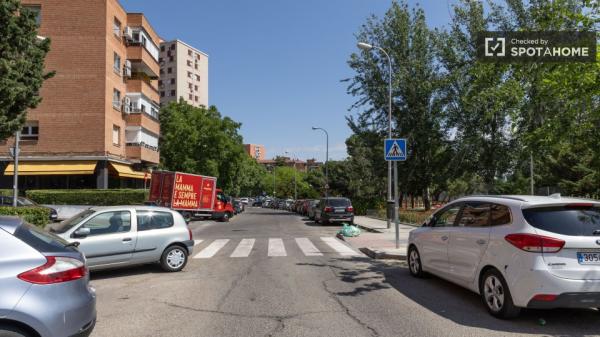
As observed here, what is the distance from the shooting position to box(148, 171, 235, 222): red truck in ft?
86.8

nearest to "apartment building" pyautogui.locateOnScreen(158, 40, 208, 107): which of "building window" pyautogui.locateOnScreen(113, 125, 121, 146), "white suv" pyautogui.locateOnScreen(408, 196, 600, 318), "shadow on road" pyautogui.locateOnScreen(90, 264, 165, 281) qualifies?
"building window" pyautogui.locateOnScreen(113, 125, 121, 146)

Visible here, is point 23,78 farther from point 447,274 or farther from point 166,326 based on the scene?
point 447,274

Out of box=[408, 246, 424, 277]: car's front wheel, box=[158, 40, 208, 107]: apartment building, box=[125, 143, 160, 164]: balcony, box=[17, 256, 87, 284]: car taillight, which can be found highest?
box=[158, 40, 208, 107]: apartment building

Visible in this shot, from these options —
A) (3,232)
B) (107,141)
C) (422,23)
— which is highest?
(422,23)

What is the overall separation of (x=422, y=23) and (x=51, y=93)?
2577 centimetres

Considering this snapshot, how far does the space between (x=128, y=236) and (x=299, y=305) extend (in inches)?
163

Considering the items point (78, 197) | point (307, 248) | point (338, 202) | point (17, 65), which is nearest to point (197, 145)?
point (78, 197)

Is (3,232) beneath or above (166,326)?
above

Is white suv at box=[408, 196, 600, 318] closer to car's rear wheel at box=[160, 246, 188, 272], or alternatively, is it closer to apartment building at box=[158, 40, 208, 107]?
car's rear wheel at box=[160, 246, 188, 272]

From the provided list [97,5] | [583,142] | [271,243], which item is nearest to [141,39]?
[97,5]

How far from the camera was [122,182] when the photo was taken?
120 feet

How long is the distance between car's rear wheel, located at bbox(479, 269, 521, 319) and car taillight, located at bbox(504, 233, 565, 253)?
56 cm

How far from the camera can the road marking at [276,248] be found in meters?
12.4

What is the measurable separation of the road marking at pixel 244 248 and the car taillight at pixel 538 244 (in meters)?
7.87
